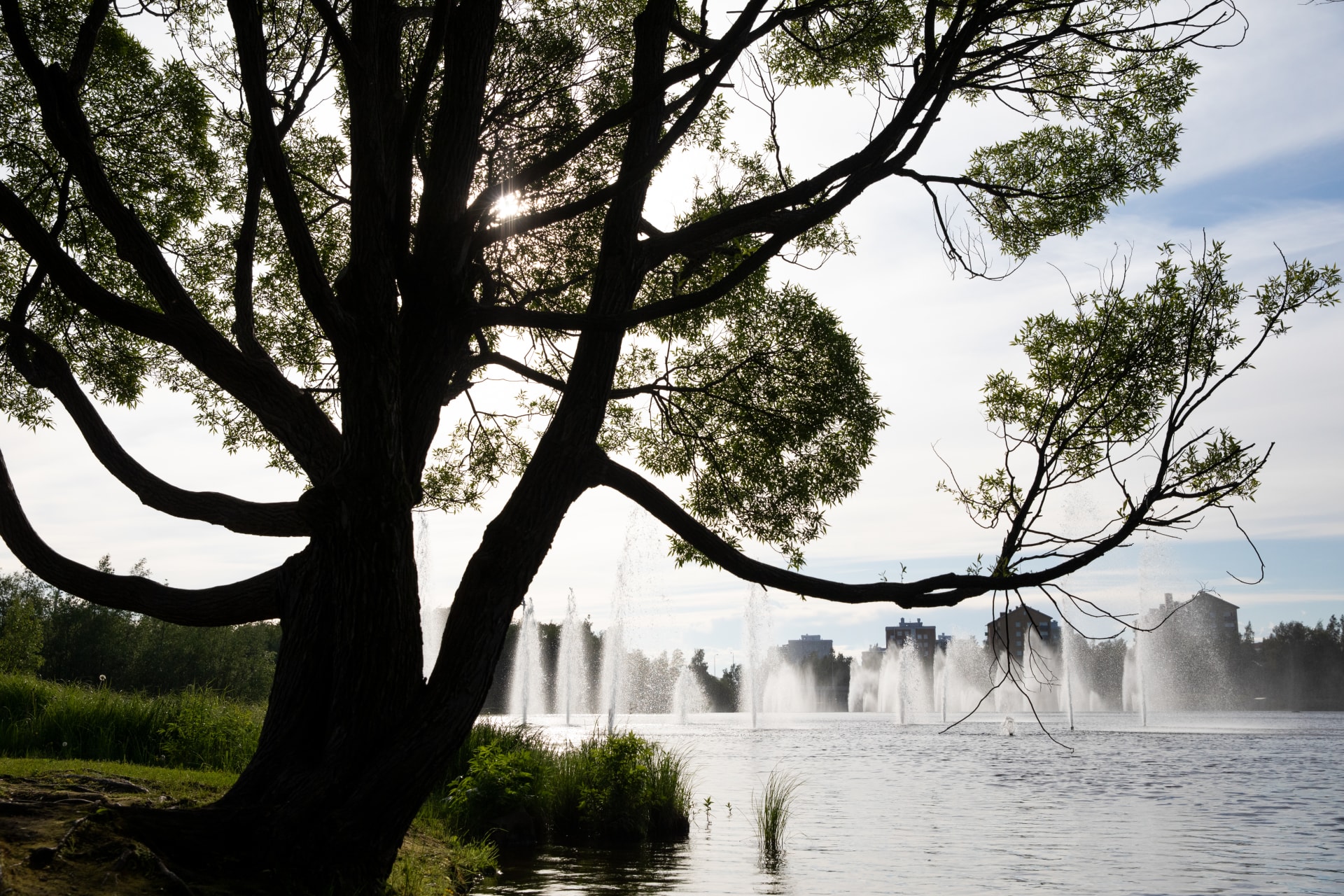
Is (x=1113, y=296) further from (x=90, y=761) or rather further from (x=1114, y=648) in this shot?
(x=1114, y=648)

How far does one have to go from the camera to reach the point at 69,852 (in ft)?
16.9

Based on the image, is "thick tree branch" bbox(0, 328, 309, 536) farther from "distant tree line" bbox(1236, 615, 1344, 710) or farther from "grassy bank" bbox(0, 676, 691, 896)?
"distant tree line" bbox(1236, 615, 1344, 710)

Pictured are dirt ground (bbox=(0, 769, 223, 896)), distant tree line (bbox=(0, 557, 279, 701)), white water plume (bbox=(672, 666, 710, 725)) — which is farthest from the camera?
distant tree line (bbox=(0, 557, 279, 701))

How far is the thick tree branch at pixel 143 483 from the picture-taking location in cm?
683

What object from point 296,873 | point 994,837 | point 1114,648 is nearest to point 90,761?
point 296,873

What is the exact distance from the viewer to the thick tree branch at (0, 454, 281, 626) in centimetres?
666

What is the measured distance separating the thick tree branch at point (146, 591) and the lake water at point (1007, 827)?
163 inches

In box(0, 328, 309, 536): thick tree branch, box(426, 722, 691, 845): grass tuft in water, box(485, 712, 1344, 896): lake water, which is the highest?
box(0, 328, 309, 536): thick tree branch

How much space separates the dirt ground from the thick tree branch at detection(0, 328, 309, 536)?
2.00 m

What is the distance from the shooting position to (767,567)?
7199mm

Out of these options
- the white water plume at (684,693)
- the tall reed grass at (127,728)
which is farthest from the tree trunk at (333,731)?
the white water plume at (684,693)

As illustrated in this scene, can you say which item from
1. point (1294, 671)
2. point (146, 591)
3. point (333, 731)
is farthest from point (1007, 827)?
point (1294, 671)

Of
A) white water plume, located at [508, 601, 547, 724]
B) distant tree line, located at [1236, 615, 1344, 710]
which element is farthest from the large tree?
distant tree line, located at [1236, 615, 1344, 710]

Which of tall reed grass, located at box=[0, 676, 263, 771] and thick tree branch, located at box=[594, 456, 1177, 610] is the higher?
thick tree branch, located at box=[594, 456, 1177, 610]
